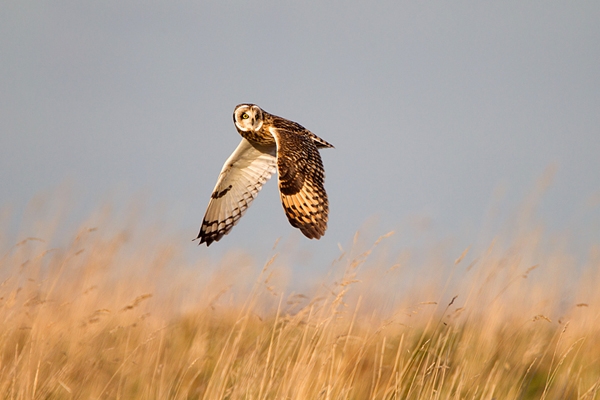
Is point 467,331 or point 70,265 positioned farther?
point 70,265

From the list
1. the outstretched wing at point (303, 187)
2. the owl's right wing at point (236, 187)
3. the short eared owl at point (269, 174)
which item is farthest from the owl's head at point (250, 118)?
the outstretched wing at point (303, 187)

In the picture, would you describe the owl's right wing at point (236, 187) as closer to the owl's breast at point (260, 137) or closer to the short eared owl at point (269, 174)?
the short eared owl at point (269, 174)

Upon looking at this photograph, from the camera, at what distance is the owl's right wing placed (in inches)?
244

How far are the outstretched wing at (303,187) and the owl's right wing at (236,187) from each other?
1295 millimetres

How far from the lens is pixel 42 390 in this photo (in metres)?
3.50

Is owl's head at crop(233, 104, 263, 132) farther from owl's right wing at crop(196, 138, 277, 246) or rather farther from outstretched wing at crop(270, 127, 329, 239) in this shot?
outstretched wing at crop(270, 127, 329, 239)

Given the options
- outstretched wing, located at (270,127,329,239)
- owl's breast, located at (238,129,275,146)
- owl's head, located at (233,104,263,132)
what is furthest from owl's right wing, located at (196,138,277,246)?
outstretched wing, located at (270,127,329,239)

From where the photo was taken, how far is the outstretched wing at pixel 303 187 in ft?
→ 14.6

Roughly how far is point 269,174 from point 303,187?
74.4 inches

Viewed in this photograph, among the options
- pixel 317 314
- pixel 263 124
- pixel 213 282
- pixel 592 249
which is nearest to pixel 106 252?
pixel 213 282

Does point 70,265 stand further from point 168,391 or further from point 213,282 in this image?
point 168,391

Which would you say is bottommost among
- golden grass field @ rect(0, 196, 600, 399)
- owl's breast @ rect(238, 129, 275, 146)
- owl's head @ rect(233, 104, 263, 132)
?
golden grass field @ rect(0, 196, 600, 399)

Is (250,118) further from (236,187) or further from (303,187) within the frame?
(303,187)

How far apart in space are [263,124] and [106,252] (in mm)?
1807
